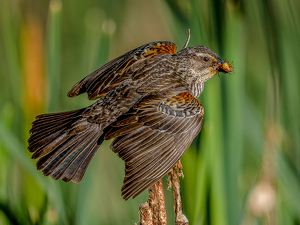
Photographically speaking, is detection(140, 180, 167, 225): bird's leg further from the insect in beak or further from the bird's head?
the bird's head

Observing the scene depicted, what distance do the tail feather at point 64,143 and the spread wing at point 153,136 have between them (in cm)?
21

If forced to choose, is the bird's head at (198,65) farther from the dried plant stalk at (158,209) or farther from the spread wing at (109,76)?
the dried plant stalk at (158,209)

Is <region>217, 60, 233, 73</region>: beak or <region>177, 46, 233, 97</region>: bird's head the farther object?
<region>177, 46, 233, 97</region>: bird's head

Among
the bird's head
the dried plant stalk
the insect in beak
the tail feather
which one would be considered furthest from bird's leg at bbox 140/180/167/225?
the bird's head

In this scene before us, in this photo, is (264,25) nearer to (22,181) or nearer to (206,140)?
(206,140)

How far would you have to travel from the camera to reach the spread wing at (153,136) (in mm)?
1565

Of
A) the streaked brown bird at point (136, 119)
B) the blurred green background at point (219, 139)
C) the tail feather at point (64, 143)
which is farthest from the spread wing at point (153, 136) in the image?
the tail feather at point (64, 143)

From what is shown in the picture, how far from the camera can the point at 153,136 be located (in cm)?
172

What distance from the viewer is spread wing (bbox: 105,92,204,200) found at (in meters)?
1.57

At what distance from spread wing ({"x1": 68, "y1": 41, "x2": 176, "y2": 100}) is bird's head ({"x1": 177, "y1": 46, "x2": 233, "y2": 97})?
0.15 m

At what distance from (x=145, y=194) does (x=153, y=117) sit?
0.93ft

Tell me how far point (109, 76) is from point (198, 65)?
386 millimetres

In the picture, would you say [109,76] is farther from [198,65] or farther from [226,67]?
[226,67]

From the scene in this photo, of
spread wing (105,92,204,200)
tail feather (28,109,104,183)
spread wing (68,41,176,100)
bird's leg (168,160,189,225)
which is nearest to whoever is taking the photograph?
bird's leg (168,160,189,225)
